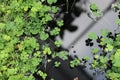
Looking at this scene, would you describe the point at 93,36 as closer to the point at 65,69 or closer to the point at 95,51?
the point at 95,51

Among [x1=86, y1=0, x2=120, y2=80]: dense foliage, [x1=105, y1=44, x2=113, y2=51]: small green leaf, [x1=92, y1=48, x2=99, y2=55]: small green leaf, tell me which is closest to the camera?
[x1=86, y1=0, x2=120, y2=80]: dense foliage

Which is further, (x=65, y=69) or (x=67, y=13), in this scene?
(x=67, y=13)

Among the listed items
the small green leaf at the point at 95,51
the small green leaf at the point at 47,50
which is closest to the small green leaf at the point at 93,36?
the small green leaf at the point at 95,51

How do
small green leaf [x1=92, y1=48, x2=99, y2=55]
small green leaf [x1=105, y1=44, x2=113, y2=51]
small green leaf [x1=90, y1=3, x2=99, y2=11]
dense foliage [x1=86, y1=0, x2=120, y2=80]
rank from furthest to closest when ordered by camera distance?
small green leaf [x1=90, y1=3, x2=99, y2=11], small green leaf [x1=92, y1=48, x2=99, y2=55], small green leaf [x1=105, y1=44, x2=113, y2=51], dense foliage [x1=86, y1=0, x2=120, y2=80]

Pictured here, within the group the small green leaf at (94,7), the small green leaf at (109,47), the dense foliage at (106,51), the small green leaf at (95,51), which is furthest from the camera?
the small green leaf at (94,7)

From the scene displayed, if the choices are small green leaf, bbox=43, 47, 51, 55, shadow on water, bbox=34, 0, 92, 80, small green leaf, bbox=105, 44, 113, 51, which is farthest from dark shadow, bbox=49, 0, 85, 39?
small green leaf, bbox=105, 44, 113, 51

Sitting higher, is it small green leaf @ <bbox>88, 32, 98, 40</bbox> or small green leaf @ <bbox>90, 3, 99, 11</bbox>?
small green leaf @ <bbox>90, 3, 99, 11</bbox>

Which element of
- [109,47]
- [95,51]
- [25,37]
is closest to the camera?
[109,47]

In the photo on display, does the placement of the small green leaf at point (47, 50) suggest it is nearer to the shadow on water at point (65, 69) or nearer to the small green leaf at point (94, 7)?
the shadow on water at point (65, 69)

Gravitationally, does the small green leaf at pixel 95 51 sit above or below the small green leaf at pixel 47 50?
below

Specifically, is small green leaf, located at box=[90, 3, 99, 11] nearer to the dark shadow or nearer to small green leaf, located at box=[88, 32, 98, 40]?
the dark shadow

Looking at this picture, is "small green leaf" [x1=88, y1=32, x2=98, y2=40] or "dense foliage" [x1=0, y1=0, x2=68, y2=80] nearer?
"dense foliage" [x1=0, y1=0, x2=68, y2=80]

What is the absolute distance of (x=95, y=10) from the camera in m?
3.07

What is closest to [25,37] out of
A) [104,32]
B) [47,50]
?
[47,50]
